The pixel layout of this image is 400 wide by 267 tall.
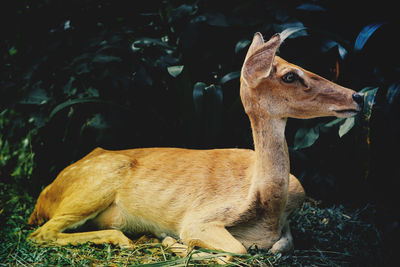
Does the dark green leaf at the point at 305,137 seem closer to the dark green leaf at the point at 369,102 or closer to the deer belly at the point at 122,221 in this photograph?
the dark green leaf at the point at 369,102

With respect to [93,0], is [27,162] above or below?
below

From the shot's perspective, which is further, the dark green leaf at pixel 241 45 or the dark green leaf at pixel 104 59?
the dark green leaf at pixel 241 45

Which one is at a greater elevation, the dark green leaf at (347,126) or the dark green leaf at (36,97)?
the dark green leaf at (36,97)

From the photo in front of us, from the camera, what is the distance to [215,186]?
2.84m

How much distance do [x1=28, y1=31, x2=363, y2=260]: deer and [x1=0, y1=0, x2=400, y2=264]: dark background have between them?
702 millimetres

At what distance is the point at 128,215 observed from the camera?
2.98 metres

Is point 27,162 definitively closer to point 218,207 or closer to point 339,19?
point 218,207

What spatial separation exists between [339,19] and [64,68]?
240 cm

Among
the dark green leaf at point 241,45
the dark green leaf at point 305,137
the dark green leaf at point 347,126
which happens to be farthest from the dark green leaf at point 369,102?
the dark green leaf at point 241,45

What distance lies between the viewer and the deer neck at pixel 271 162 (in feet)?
8.34

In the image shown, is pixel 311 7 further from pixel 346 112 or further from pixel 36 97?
pixel 36 97

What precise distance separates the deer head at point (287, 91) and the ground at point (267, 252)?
2.92 ft

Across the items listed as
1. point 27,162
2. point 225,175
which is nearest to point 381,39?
point 225,175

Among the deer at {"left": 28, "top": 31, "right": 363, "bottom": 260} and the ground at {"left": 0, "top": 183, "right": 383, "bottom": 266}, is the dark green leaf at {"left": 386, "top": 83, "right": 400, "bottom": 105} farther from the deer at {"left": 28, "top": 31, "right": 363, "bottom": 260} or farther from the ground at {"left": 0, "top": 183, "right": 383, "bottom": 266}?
the ground at {"left": 0, "top": 183, "right": 383, "bottom": 266}
